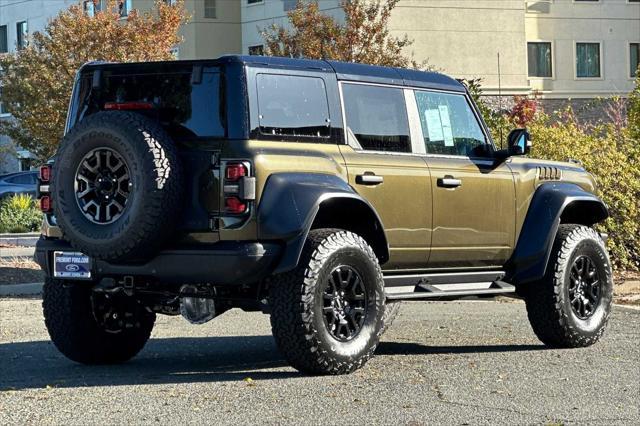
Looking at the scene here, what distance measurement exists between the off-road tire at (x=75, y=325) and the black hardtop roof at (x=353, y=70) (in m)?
1.57

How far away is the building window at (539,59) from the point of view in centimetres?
4872

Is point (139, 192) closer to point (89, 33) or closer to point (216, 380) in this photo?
point (216, 380)

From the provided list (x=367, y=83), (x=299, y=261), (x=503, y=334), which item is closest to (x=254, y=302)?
(x=299, y=261)

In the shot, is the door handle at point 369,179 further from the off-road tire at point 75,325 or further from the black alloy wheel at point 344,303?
the off-road tire at point 75,325

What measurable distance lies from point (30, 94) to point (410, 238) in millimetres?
25730

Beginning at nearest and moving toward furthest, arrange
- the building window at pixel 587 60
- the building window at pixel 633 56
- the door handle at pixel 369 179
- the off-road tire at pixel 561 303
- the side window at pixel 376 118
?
the door handle at pixel 369 179, the side window at pixel 376 118, the off-road tire at pixel 561 303, the building window at pixel 587 60, the building window at pixel 633 56

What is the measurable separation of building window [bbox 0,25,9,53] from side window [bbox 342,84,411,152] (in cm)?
5136

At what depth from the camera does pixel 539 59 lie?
4894cm

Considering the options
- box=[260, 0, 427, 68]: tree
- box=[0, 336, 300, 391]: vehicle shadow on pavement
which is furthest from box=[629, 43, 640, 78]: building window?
box=[0, 336, 300, 391]: vehicle shadow on pavement

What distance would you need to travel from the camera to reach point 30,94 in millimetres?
34688

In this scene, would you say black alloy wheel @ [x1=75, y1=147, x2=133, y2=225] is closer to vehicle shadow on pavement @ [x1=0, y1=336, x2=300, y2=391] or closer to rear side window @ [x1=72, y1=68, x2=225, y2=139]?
rear side window @ [x1=72, y1=68, x2=225, y2=139]

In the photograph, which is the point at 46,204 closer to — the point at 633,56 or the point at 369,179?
the point at 369,179

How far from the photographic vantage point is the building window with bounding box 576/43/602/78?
49.6m

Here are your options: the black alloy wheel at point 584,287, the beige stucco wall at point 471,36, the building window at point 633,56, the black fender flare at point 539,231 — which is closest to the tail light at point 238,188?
the black fender flare at point 539,231
